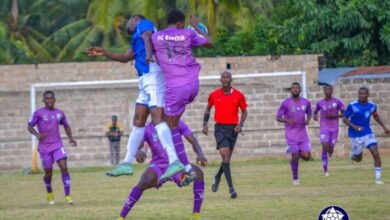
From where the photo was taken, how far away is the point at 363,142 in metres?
22.9

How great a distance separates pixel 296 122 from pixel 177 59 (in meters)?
10.5

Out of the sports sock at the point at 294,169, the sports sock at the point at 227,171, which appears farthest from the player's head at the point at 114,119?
the sports sock at the point at 227,171

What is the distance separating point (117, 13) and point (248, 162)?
501 inches

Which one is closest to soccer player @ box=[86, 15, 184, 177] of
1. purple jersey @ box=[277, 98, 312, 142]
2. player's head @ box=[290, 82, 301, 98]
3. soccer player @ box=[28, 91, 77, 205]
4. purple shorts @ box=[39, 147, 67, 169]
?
soccer player @ box=[28, 91, 77, 205]

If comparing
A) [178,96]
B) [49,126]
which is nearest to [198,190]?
[178,96]

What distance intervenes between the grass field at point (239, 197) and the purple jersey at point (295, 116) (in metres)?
0.97

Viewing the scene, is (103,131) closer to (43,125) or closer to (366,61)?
(366,61)

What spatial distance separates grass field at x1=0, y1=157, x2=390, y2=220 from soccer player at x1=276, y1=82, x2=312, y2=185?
661 mm

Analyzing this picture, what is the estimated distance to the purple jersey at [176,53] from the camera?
46.2 ft

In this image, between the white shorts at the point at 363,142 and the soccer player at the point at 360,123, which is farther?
the soccer player at the point at 360,123

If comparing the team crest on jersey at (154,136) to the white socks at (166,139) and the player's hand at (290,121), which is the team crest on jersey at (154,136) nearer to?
the white socks at (166,139)

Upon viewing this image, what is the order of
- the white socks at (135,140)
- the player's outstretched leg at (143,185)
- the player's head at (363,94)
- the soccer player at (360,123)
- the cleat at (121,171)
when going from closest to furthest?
the cleat at (121,171) < the player's outstretched leg at (143,185) < the white socks at (135,140) < the soccer player at (360,123) < the player's head at (363,94)

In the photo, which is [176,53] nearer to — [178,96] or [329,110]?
[178,96]

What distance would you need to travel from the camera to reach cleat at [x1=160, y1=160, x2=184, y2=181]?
45.8 feet
